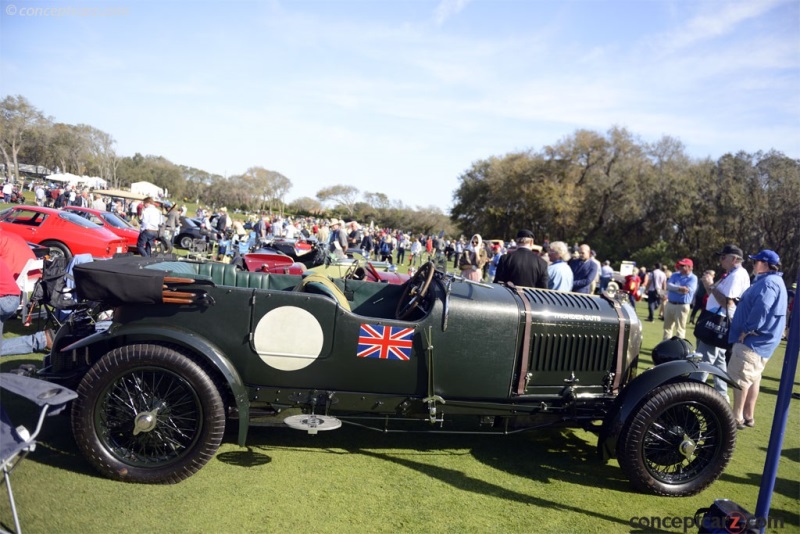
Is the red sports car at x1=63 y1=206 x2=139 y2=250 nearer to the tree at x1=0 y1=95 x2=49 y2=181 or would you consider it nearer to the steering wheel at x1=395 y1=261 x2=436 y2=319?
the steering wheel at x1=395 y1=261 x2=436 y2=319

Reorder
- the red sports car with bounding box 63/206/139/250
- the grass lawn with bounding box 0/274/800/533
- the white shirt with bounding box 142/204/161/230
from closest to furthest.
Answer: the grass lawn with bounding box 0/274/800/533, the white shirt with bounding box 142/204/161/230, the red sports car with bounding box 63/206/139/250

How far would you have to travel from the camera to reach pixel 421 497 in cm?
344

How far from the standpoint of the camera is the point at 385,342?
3.58 meters

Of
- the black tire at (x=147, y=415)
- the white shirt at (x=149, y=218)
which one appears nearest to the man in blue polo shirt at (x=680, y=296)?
the black tire at (x=147, y=415)

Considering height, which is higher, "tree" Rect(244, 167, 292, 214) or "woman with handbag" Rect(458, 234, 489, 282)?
"tree" Rect(244, 167, 292, 214)

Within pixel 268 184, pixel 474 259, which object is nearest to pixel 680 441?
pixel 474 259

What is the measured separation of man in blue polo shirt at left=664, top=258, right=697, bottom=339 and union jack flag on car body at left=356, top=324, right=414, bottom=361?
20.7 feet

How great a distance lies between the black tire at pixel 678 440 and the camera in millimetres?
3719

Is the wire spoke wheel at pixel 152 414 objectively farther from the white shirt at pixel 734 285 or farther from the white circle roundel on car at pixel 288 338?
the white shirt at pixel 734 285

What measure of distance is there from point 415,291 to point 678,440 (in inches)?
84.1

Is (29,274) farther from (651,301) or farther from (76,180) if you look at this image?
(76,180)

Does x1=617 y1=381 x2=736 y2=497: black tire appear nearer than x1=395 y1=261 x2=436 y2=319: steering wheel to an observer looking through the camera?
Yes

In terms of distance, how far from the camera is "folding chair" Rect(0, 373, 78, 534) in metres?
2.55

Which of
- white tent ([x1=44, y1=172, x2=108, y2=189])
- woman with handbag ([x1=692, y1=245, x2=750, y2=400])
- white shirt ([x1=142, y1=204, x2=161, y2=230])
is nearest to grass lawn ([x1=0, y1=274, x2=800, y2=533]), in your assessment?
woman with handbag ([x1=692, y1=245, x2=750, y2=400])
